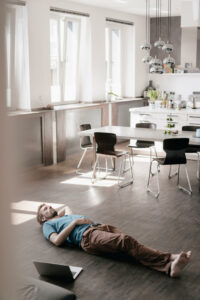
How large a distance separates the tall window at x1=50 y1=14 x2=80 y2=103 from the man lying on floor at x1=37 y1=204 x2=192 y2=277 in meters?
4.88

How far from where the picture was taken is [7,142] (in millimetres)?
413

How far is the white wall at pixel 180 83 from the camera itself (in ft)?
34.1

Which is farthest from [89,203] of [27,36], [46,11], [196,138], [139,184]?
[46,11]

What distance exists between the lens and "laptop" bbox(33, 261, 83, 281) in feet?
11.1

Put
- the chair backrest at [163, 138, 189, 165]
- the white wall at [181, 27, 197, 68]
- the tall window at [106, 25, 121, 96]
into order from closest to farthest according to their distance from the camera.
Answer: the chair backrest at [163, 138, 189, 165] < the white wall at [181, 27, 197, 68] < the tall window at [106, 25, 121, 96]

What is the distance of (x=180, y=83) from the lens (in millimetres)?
10625

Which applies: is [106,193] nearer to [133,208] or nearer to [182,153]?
[133,208]

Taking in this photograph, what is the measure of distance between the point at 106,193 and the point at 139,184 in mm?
751

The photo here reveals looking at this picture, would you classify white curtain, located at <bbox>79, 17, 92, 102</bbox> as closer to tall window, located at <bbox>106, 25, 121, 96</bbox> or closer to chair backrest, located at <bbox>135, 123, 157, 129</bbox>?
tall window, located at <bbox>106, 25, 121, 96</bbox>

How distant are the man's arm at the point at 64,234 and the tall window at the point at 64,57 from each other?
5.03 m

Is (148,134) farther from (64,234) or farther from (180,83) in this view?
(180,83)

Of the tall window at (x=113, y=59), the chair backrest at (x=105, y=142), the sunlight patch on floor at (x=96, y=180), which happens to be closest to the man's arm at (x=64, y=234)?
the sunlight patch on floor at (x=96, y=180)

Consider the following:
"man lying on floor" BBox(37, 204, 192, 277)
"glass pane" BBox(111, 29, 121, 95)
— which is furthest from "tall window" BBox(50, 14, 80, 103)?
"man lying on floor" BBox(37, 204, 192, 277)

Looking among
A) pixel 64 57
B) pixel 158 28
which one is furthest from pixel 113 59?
pixel 64 57
